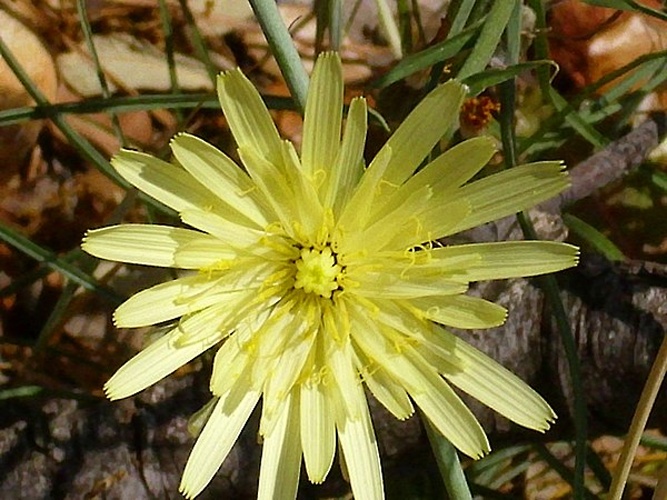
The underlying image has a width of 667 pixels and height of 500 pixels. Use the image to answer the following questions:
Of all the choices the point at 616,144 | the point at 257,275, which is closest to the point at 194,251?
the point at 257,275

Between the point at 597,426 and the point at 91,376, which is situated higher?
the point at 91,376

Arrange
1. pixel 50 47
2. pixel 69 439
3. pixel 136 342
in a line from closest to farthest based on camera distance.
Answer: pixel 69 439, pixel 136 342, pixel 50 47

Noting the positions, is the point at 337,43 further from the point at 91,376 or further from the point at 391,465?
the point at 91,376

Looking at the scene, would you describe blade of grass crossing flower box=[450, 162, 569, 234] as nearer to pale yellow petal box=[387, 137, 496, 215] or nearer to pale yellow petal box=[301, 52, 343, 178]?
pale yellow petal box=[387, 137, 496, 215]

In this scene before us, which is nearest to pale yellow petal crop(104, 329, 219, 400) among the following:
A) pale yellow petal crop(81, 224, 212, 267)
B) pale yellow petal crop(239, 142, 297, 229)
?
pale yellow petal crop(81, 224, 212, 267)

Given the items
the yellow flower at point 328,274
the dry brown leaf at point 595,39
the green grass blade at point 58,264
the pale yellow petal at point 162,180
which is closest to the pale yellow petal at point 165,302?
the yellow flower at point 328,274

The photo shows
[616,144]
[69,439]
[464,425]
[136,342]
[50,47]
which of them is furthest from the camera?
[50,47]

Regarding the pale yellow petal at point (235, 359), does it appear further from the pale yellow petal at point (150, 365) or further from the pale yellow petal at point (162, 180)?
the pale yellow petal at point (162, 180)

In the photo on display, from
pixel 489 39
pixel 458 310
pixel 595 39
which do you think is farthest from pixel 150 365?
pixel 595 39
